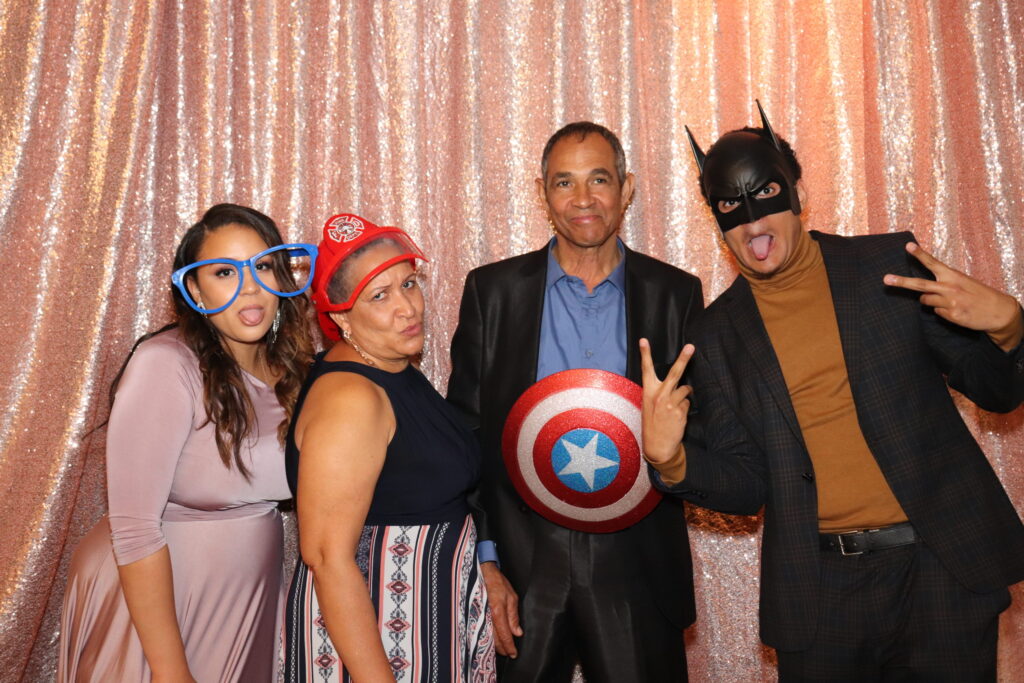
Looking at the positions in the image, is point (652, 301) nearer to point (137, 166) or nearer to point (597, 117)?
point (597, 117)

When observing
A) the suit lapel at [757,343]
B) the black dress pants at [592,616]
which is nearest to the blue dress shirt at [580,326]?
the black dress pants at [592,616]

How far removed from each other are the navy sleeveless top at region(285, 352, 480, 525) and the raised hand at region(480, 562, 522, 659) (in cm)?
45

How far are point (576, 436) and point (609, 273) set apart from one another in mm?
Answer: 540

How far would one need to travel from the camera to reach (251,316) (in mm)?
2178

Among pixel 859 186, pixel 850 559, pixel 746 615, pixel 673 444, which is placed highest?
pixel 859 186

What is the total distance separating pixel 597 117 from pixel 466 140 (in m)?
0.46

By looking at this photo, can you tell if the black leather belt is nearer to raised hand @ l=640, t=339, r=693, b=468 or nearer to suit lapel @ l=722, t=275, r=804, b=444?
suit lapel @ l=722, t=275, r=804, b=444

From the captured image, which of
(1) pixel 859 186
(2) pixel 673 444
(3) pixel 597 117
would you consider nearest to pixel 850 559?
(2) pixel 673 444

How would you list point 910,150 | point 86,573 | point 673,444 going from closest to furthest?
1. point 673,444
2. point 86,573
3. point 910,150

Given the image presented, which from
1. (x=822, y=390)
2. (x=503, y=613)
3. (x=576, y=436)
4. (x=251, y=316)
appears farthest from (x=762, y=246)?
(x=251, y=316)

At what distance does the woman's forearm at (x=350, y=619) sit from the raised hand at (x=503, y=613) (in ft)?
2.12

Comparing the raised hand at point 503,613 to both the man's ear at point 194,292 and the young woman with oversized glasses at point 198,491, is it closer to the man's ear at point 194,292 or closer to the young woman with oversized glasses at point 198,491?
the young woman with oversized glasses at point 198,491

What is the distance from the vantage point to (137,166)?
2.99 meters

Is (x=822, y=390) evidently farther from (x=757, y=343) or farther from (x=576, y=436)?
(x=576, y=436)
